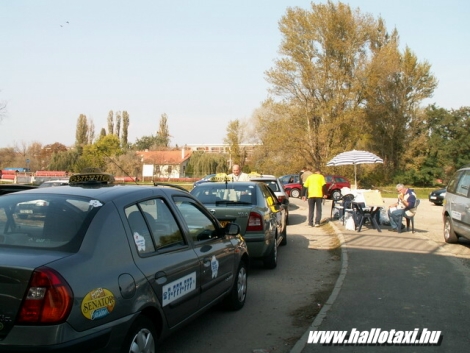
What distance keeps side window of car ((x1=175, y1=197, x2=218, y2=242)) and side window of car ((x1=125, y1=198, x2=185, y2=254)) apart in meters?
0.29

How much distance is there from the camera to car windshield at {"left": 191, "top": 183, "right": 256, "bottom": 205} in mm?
8773

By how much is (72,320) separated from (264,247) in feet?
17.6

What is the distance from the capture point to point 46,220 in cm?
364

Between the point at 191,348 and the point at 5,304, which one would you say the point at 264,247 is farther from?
the point at 5,304

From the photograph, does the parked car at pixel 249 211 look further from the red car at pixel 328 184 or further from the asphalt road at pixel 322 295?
the red car at pixel 328 184

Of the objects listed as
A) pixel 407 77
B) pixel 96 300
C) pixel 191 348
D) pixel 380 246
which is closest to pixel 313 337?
pixel 191 348

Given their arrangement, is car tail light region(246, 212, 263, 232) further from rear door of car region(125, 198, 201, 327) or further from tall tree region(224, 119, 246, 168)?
tall tree region(224, 119, 246, 168)

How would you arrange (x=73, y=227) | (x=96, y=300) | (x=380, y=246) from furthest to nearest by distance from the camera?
(x=380, y=246) < (x=73, y=227) < (x=96, y=300)

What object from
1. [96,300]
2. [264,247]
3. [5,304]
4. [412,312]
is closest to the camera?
[5,304]

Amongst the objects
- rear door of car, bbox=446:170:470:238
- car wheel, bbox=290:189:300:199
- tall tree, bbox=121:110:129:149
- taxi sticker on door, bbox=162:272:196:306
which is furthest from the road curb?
tall tree, bbox=121:110:129:149

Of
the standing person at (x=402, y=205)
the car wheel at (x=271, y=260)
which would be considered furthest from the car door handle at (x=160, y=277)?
the standing person at (x=402, y=205)

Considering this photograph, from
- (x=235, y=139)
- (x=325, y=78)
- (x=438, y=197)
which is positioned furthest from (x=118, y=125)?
(x=438, y=197)

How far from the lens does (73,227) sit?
3.51m

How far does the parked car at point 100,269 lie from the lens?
9.82 ft
